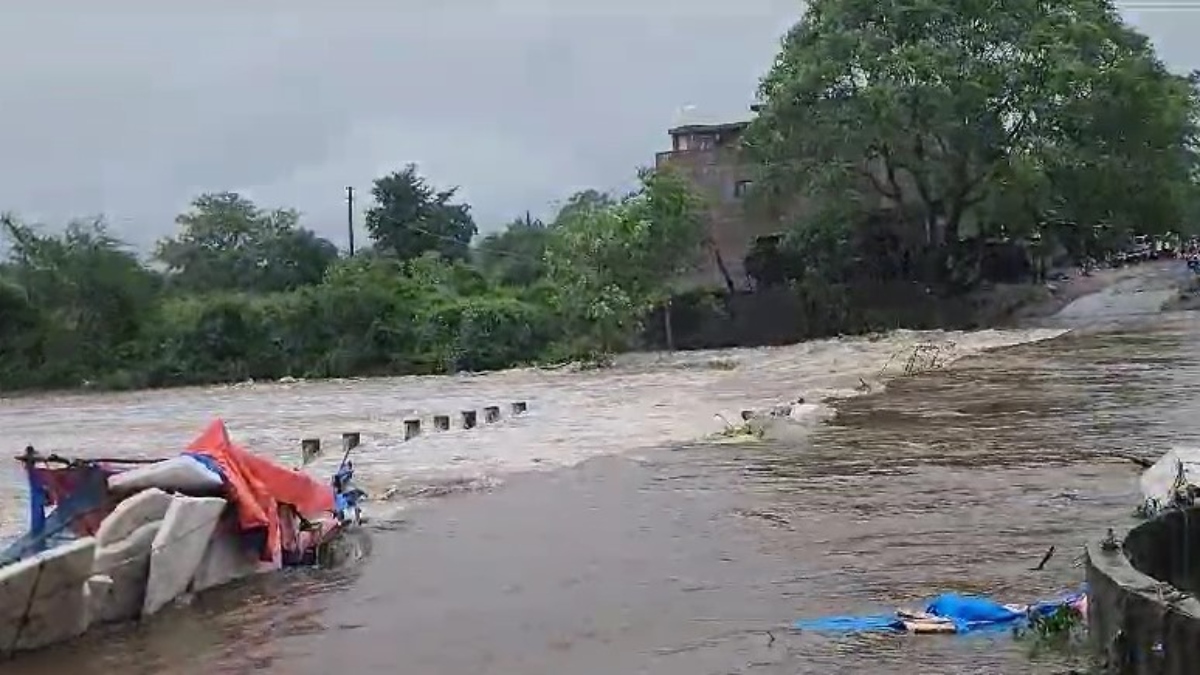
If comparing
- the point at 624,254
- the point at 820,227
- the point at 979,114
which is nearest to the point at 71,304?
the point at 624,254

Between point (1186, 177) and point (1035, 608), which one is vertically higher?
point (1186, 177)

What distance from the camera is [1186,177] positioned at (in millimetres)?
49312

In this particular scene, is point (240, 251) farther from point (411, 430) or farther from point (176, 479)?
point (176, 479)

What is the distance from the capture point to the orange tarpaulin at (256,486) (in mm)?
12797

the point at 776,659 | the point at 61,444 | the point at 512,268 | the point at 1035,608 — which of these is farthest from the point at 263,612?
the point at 512,268

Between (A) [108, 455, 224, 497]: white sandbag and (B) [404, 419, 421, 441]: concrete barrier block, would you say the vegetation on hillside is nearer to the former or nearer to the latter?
(B) [404, 419, 421, 441]: concrete barrier block

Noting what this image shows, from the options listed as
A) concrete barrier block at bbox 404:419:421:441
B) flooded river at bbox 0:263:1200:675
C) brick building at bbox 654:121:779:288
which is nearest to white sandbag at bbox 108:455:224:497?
flooded river at bbox 0:263:1200:675

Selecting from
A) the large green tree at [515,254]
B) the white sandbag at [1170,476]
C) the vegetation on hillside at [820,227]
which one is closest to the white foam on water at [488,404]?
the vegetation on hillside at [820,227]

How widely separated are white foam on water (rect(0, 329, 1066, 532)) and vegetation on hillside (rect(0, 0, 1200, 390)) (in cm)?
342

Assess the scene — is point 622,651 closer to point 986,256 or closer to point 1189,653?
point 1189,653

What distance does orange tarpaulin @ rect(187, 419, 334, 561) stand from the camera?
42.0 feet

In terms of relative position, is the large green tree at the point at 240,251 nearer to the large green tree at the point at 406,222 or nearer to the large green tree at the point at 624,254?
the large green tree at the point at 406,222

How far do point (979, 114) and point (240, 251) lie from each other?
36589 mm

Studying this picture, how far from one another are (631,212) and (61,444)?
2172 cm
